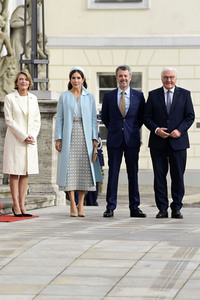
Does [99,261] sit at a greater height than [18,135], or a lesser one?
lesser

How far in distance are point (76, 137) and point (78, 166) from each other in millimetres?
339

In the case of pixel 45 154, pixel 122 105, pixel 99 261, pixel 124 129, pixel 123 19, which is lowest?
pixel 99 261

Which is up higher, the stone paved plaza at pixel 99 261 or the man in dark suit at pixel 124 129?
the man in dark suit at pixel 124 129

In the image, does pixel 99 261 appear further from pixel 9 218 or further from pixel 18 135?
pixel 18 135

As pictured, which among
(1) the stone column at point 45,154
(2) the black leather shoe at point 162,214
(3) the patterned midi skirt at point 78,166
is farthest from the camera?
(1) the stone column at point 45,154

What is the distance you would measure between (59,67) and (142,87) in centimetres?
218

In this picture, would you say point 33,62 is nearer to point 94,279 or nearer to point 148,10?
point 94,279

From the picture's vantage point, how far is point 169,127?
444 inches

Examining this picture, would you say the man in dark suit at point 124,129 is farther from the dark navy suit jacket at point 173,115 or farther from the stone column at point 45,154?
the stone column at point 45,154

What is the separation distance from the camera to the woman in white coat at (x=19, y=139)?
37.9 ft

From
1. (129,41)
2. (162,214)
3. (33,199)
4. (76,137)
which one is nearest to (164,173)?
(162,214)

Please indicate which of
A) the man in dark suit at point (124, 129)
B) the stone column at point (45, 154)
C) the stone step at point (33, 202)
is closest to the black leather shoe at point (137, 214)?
the man in dark suit at point (124, 129)

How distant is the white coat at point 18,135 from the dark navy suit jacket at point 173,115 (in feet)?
4.34

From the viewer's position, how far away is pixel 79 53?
26.2m
